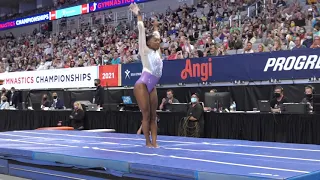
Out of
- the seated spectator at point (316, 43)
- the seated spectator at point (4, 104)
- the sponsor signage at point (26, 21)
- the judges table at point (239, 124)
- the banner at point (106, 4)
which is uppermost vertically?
the sponsor signage at point (26, 21)

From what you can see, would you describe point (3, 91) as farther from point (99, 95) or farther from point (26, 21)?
point (26, 21)

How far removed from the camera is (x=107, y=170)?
4094mm

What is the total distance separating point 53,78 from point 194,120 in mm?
7464

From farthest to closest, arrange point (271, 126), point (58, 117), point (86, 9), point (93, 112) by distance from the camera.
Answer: point (86, 9), point (58, 117), point (93, 112), point (271, 126)

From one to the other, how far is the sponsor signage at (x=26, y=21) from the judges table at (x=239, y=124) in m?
13.5

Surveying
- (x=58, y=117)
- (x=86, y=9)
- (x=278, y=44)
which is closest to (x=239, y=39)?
(x=278, y=44)

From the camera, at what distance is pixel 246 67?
31.4 feet

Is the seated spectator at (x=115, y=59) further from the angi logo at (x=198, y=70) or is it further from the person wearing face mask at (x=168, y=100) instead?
the person wearing face mask at (x=168, y=100)

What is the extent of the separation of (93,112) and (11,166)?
567cm

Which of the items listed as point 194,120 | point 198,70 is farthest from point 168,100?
point 194,120

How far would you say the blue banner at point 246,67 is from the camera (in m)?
8.70

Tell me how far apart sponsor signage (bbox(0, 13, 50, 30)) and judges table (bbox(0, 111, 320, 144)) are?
1350 cm

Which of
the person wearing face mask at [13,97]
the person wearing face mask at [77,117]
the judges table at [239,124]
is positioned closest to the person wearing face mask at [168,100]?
the judges table at [239,124]

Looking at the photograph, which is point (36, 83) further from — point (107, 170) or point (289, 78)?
point (107, 170)
